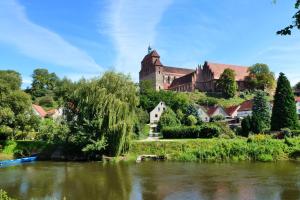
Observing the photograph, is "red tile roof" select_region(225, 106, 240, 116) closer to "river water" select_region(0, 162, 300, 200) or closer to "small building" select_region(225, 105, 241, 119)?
"small building" select_region(225, 105, 241, 119)

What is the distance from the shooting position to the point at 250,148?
1464 inches

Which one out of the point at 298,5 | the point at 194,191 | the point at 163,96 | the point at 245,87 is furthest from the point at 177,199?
the point at 245,87

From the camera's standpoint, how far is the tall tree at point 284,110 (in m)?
46.3

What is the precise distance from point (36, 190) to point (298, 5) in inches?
777

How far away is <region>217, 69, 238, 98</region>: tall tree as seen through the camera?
10069cm

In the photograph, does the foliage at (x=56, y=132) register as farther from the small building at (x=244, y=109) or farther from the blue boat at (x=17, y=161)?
the small building at (x=244, y=109)

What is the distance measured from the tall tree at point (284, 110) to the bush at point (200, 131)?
6003mm

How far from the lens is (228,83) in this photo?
101 m

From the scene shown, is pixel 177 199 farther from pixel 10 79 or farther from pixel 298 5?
pixel 10 79

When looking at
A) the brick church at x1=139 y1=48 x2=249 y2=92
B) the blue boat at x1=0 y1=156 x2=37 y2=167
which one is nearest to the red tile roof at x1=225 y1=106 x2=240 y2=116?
the brick church at x1=139 y1=48 x2=249 y2=92

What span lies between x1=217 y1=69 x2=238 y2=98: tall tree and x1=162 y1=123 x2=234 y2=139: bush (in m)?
55.3

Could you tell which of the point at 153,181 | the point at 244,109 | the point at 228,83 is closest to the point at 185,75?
the point at 228,83

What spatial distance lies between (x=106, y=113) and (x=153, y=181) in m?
13.2

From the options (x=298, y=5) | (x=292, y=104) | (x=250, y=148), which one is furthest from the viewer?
(x=292, y=104)
